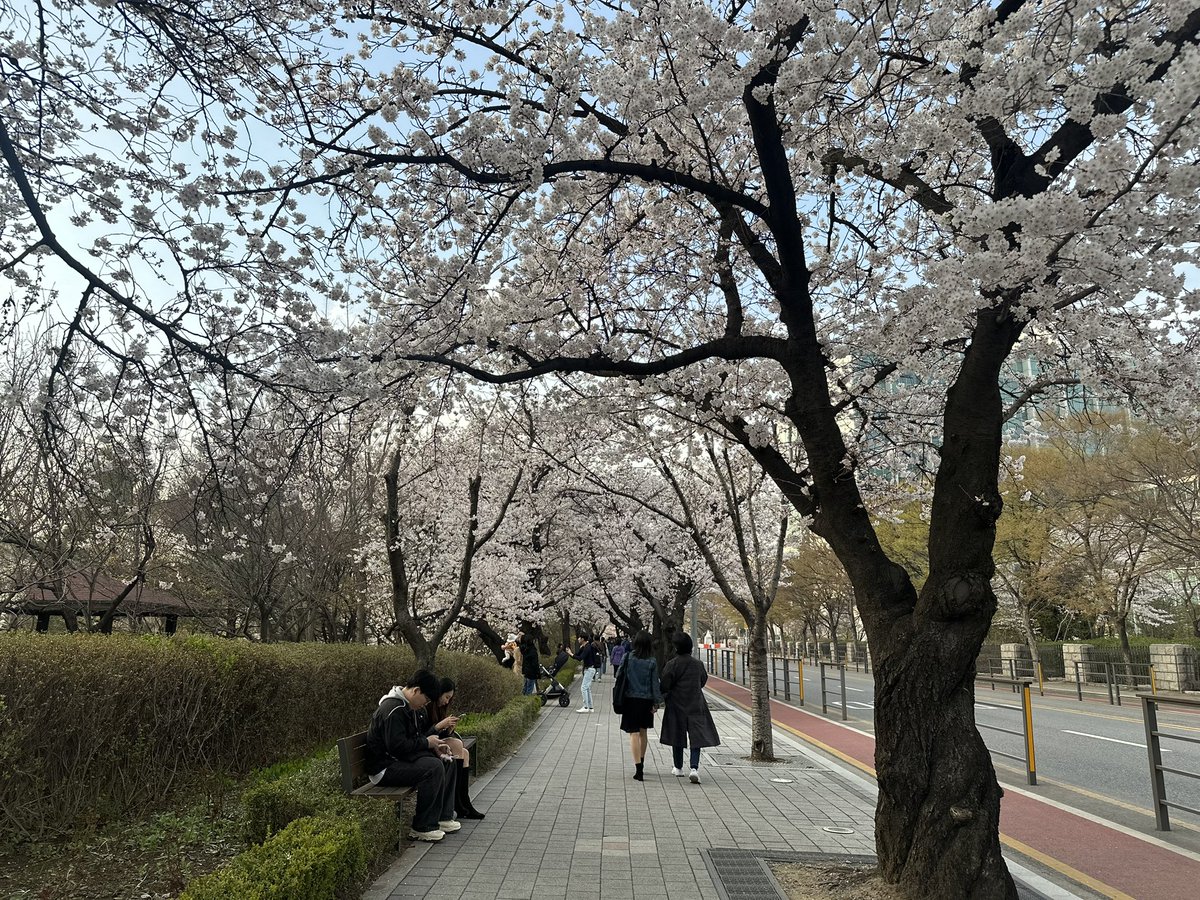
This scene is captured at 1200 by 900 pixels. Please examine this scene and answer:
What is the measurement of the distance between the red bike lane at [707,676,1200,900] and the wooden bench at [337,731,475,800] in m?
4.75

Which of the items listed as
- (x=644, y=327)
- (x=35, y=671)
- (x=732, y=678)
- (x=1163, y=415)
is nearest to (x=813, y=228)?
(x=644, y=327)

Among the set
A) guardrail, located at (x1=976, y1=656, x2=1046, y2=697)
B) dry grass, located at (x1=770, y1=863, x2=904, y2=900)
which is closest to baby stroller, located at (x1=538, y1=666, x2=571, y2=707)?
dry grass, located at (x1=770, y1=863, x2=904, y2=900)

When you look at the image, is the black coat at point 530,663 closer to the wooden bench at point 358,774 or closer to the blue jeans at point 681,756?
the blue jeans at point 681,756

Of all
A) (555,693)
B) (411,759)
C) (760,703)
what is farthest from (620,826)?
(555,693)

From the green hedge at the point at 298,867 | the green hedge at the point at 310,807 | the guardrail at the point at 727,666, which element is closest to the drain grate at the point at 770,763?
the green hedge at the point at 310,807

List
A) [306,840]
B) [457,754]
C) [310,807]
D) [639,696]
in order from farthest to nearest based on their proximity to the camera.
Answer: [639,696] < [457,754] < [310,807] < [306,840]

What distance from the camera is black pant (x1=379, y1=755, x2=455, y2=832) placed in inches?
245

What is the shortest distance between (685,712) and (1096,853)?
410cm

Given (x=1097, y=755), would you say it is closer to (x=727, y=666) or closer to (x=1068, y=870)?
(x=1068, y=870)

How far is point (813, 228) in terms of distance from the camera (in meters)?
8.39

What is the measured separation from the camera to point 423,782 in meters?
6.29

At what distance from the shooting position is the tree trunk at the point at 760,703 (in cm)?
1081

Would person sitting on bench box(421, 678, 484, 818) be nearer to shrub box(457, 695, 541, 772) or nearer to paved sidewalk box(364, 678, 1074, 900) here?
paved sidewalk box(364, 678, 1074, 900)

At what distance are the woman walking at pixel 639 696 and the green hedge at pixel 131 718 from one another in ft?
11.6
